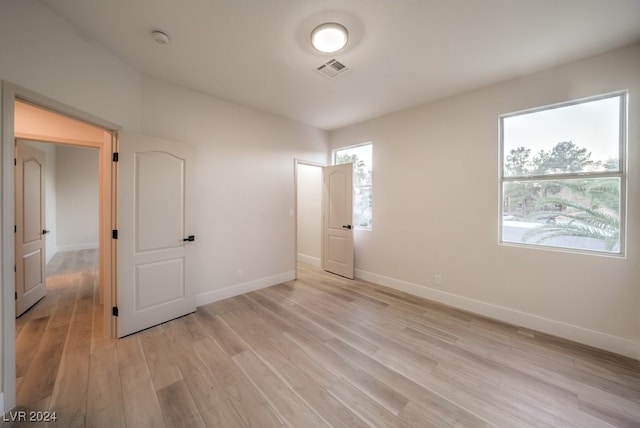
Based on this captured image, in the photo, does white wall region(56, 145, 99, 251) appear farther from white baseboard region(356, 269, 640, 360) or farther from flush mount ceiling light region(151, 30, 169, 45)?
white baseboard region(356, 269, 640, 360)

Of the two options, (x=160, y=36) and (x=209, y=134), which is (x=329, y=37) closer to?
(x=160, y=36)

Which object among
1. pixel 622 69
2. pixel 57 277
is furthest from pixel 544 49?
pixel 57 277

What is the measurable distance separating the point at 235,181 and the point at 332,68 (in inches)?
80.2

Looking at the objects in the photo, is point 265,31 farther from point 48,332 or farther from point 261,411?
point 48,332

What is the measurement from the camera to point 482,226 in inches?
119

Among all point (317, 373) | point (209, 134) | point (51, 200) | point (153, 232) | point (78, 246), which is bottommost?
point (317, 373)

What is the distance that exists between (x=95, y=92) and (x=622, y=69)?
4990 millimetres

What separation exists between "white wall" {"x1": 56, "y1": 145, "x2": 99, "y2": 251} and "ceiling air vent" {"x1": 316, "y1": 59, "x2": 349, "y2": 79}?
8.11m

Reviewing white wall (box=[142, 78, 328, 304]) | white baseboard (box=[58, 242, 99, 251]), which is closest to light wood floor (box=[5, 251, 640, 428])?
white wall (box=[142, 78, 328, 304])

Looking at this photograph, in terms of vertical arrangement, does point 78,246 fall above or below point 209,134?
below

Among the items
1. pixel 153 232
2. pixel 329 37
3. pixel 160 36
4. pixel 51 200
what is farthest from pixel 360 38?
pixel 51 200

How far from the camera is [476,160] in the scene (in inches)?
121

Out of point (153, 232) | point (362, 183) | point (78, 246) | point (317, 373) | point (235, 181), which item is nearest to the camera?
point (317, 373)

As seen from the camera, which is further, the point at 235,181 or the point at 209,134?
the point at 235,181
